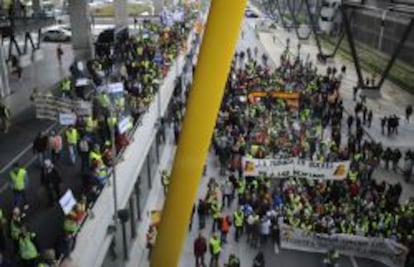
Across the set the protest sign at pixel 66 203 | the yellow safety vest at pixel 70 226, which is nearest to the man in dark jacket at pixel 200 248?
the yellow safety vest at pixel 70 226

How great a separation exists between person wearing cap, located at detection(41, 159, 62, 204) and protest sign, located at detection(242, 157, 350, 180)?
8031 millimetres

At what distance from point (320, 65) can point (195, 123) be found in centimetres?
5510

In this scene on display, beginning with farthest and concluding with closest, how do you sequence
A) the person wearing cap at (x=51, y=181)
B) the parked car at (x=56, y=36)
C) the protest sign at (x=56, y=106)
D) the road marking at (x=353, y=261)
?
1. the parked car at (x=56, y=36)
2. the protest sign at (x=56, y=106)
3. the road marking at (x=353, y=261)
4. the person wearing cap at (x=51, y=181)

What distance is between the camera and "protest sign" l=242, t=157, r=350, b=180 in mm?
22375

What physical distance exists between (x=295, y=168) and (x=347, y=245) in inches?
160

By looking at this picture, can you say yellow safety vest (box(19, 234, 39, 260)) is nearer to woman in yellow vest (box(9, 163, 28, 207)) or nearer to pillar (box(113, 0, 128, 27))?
woman in yellow vest (box(9, 163, 28, 207))

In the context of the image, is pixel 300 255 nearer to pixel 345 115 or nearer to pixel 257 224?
pixel 257 224

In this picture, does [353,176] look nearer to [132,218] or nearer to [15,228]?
[132,218]

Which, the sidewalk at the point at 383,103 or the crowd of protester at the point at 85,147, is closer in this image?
the crowd of protester at the point at 85,147

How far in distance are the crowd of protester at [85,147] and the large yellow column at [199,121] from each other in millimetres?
5408

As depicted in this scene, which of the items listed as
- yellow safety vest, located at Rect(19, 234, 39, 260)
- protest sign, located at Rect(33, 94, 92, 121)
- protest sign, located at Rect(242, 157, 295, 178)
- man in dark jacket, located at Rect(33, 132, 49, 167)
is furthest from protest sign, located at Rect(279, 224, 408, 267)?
protest sign, located at Rect(33, 94, 92, 121)

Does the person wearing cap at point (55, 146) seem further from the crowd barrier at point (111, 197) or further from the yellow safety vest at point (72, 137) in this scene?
the crowd barrier at point (111, 197)

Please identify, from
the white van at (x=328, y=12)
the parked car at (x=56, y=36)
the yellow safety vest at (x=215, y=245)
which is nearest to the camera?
the yellow safety vest at (x=215, y=245)

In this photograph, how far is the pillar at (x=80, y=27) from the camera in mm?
46438
